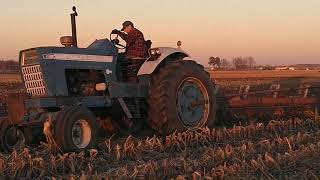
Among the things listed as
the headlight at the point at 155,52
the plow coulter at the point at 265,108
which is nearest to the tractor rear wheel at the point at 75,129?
the headlight at the point at 155,52

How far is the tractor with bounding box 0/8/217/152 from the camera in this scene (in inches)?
329

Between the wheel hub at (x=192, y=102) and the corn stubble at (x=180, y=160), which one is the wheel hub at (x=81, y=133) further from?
the wheel hub at (x=192, y=102)

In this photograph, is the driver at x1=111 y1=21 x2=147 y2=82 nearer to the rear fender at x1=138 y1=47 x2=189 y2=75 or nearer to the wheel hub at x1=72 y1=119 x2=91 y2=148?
the rear fender at x1=138 y1=47 x2=189 y2=75

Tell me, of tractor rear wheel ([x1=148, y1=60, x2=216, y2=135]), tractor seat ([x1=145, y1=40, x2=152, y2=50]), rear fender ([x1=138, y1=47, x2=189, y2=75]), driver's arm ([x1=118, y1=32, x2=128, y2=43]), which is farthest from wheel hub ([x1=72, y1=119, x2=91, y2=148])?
tractor seat ([x1=145, y1=40, x2=152, y2=50])

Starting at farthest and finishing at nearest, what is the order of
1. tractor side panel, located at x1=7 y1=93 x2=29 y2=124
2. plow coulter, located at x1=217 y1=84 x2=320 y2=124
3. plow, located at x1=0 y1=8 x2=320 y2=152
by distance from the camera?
1. plow coulter, located at x1=217 y1=84 x2=320 y2=124
2. tractor side panel, located at x1=7 y1=93 x2=29 y2=124
3. plow, located at x1=0 y1=8 x2=320 y2=152

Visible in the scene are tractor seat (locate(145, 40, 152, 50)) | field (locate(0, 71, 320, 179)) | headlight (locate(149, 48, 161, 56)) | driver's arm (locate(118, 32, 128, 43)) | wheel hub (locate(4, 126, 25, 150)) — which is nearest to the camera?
field (locate(0, 71, 320, 179))

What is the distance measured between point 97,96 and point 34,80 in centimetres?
108

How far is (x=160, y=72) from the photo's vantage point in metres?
9.77

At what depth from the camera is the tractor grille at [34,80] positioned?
28.6ft

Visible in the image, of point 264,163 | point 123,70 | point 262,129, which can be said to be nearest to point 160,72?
point 123,70

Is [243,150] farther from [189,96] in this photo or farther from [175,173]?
[189,96]

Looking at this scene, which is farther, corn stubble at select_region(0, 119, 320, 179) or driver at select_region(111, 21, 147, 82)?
driver at select_region(111, 21, 147, 82)

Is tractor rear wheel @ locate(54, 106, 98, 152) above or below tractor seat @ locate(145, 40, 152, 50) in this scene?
below

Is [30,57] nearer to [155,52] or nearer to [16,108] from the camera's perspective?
[16,108]
